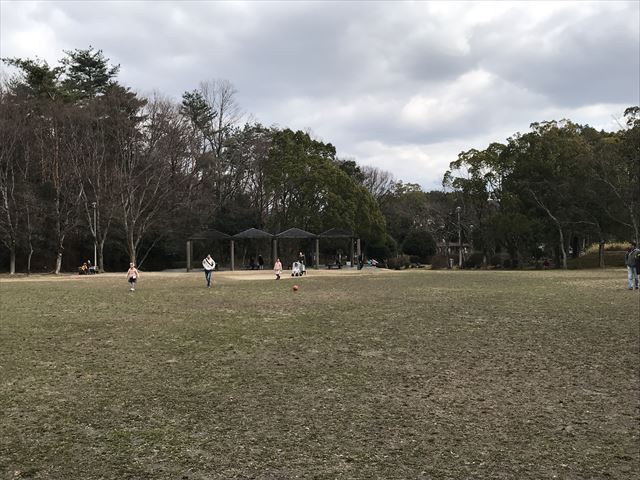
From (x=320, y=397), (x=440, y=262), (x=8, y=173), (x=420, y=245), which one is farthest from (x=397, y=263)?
(x=320, y=397)

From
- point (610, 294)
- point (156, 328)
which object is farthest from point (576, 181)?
point (156, 328)

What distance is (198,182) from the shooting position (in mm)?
43969

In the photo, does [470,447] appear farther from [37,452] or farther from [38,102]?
[38,102]

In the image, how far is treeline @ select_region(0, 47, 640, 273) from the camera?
118ft

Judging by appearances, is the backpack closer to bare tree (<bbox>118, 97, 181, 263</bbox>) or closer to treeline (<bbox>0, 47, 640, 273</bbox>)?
treeline (<bbox>0, 47, 640, 273</bbox>)

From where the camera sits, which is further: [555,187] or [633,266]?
[555,187]

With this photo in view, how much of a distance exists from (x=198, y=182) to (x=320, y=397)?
40258 millimetres

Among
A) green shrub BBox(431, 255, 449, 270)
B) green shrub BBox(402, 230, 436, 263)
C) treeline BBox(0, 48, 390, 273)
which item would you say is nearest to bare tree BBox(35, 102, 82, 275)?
treeline BBox(0, 48, 390, 273)

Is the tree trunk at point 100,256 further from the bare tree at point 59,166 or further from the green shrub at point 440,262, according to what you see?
the green shrub at point 440,262

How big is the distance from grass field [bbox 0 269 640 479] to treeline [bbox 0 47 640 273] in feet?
92.3

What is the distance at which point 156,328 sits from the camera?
31.6ft

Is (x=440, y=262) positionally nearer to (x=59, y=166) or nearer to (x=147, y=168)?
(x=147, y=168)

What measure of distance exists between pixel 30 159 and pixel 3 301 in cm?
2550

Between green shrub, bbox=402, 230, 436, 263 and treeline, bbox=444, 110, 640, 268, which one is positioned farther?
green shrub, bbox=402, 230, 436, 263
